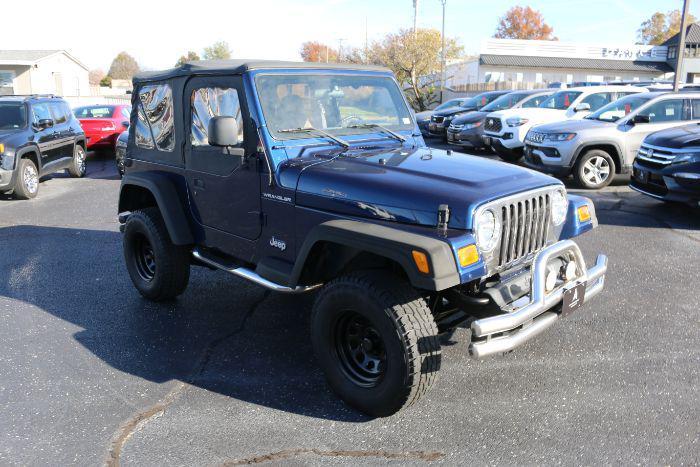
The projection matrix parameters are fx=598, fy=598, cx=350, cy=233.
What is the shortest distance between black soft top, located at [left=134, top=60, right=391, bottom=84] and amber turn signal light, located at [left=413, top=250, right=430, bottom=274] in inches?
73.5

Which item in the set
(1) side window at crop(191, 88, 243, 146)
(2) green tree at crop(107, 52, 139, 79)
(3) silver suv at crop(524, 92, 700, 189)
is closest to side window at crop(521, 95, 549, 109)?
(3) silver suv at crop(524, 92, 700, 189)

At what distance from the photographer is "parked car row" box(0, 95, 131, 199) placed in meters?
10.0

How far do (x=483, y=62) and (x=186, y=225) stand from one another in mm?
44097

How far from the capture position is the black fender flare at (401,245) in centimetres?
294

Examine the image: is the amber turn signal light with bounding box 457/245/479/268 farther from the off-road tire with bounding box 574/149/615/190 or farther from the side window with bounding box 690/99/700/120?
the side window with bounding box 690/99/700/120

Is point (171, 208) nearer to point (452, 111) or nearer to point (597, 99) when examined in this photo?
point (597, 99)

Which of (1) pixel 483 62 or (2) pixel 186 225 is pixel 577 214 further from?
(1) pixel 483 62

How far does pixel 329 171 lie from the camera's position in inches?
146

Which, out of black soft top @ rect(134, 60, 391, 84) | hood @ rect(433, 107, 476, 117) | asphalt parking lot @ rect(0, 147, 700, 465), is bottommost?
asphalt parking lot @ rect(0, 147, 700, 465)

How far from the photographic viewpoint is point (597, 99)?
1325cm

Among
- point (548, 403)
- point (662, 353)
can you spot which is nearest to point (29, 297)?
point (548, 403)

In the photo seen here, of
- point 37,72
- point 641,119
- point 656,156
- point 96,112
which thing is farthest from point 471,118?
point 37,72

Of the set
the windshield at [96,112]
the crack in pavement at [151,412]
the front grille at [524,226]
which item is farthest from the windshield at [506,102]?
the crack in pavement at [151,412]

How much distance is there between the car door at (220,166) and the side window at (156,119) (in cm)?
29
